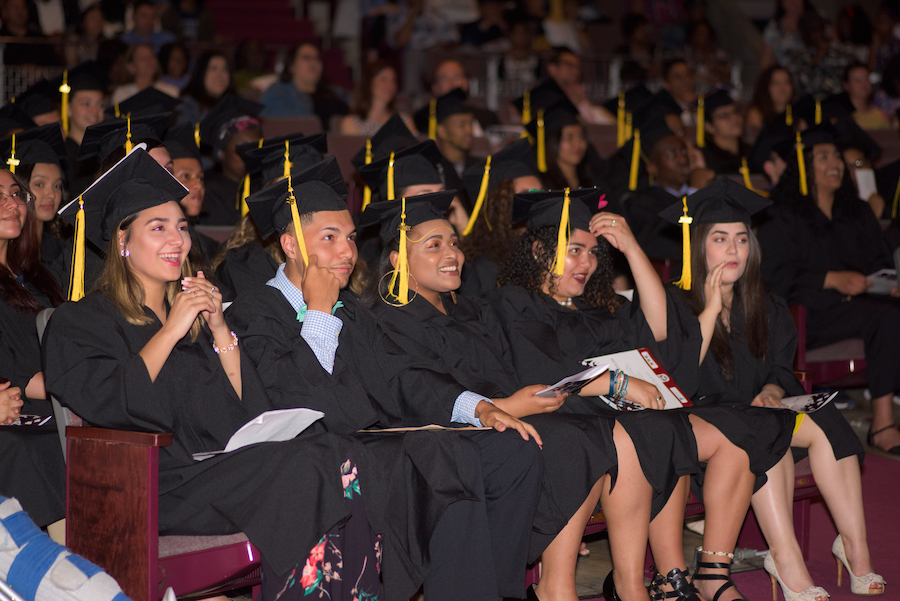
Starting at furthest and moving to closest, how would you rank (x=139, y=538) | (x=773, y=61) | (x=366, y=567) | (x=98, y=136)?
(x=773, y=61)
(x=98, y=136)
(x=366, y=567)
(x=139, y=538)

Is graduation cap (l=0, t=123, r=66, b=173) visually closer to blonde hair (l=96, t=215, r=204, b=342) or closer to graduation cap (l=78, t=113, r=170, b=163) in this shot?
graduation cap (l=78, t=113, r=170, b=163)

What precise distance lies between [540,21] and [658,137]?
4615mm

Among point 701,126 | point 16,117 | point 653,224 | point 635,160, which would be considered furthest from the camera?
point 701,126

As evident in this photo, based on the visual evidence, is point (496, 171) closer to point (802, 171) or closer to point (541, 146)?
point (541, 146)

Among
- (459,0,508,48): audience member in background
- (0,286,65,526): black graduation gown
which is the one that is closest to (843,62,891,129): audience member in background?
(459,0,508,48): audience member in background

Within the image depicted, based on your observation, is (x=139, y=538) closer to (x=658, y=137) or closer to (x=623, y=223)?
(x=623, y=223)

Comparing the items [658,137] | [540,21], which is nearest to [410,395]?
[658,137]

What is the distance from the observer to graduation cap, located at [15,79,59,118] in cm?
544

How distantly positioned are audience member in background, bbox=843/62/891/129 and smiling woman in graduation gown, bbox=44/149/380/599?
7.71 meters

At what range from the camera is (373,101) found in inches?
276

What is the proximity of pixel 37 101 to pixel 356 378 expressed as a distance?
344 centimetres

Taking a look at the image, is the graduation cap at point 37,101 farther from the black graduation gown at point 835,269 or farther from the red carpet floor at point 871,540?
the red carpet floor at point 871,540

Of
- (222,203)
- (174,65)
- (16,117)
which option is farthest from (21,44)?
(222,203)

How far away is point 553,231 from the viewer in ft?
12.3
